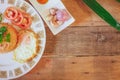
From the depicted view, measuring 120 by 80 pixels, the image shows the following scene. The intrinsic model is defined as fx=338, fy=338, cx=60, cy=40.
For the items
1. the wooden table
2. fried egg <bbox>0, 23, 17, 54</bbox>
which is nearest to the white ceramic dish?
the wooden table

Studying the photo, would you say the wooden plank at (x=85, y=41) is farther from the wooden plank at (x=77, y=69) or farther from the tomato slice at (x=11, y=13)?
the tomato slice at (x=11, y=13)

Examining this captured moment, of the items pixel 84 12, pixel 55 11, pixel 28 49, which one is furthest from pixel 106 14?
pixel 28 49

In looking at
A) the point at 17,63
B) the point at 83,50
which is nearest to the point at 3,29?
the point at 17,63

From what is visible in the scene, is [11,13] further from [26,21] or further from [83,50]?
[83,50]

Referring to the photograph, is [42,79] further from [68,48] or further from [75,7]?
[75,7]

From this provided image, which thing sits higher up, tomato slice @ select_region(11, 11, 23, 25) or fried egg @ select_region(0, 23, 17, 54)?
tomato slice @ select_region(11, 11, 23, 25)

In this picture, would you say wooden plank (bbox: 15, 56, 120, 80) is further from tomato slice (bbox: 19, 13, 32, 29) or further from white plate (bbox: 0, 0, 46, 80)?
tomato slice (bbox: 19, 13, 32, 29)

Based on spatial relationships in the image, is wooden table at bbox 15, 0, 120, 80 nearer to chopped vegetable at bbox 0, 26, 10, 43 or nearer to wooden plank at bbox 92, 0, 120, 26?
wooden plank at bbox 92, 0, 120, 26
